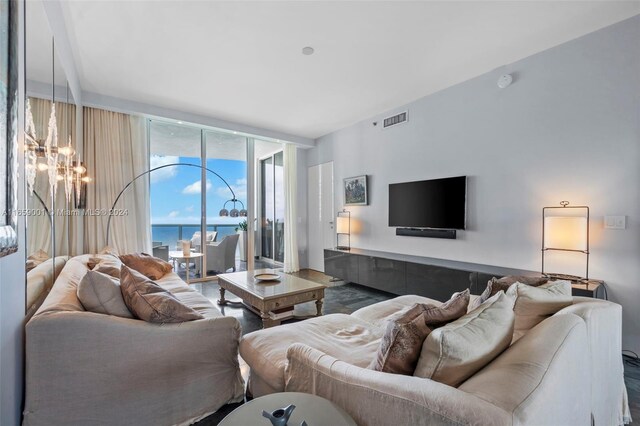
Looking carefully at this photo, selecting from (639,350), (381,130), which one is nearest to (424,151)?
(381,130)

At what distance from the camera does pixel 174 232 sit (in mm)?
5066

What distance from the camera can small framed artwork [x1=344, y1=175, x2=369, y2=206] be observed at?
189 inches

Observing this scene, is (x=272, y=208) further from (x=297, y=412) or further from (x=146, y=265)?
(x=297, y=412)

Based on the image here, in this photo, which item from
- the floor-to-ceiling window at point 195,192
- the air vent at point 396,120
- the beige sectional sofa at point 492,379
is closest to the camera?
the beige sectional sofa at point 492,379

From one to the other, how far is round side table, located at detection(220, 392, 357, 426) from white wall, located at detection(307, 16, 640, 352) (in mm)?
2861

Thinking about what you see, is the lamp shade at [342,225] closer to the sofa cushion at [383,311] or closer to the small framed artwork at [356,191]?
the small framed artwork at [356,191]

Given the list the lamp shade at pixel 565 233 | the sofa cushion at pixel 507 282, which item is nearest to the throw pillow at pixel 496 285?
the sofa cushion at pixel 507 282

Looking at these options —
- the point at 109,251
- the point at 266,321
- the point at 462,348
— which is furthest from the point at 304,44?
the point at 109,251

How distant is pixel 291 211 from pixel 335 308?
2728 millimetres

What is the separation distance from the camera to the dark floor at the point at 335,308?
1.74 m

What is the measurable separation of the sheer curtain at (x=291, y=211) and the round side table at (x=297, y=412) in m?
4.73

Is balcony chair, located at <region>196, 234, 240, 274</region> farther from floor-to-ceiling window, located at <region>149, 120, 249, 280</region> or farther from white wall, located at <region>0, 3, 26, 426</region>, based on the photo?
white wall, located at <region>0, 3, 26, 426</region>

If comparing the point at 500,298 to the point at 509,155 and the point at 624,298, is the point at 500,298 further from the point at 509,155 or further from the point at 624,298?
the point at 509,155

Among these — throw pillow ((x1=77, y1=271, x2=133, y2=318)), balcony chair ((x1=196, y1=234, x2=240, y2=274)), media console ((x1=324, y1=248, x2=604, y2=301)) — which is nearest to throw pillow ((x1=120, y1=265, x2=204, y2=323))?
throw pillow ((x1=77, y1=271, x2=133, y2=318))
